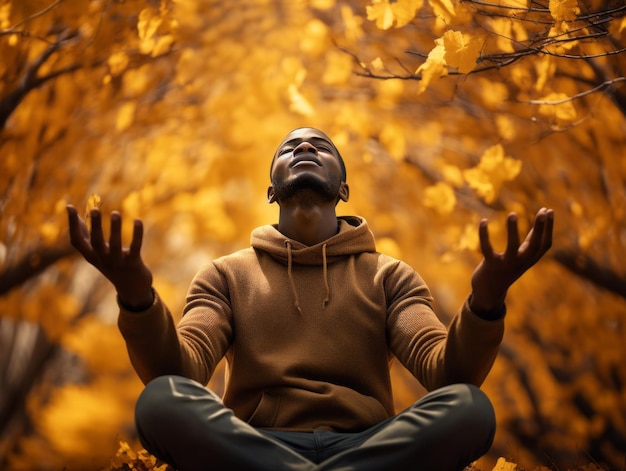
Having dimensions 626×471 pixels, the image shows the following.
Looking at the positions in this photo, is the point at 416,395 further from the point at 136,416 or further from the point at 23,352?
the point at 136,416

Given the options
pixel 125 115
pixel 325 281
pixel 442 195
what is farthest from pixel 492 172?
pixel 125 115

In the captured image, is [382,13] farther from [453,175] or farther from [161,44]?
[453,175]

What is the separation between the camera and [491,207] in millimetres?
5074

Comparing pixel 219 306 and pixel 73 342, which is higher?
pixel 219 306

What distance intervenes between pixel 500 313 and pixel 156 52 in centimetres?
277

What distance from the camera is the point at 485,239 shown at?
217 centimetres

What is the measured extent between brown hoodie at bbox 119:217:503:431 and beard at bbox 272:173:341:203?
0.14m

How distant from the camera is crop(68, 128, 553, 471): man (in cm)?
223

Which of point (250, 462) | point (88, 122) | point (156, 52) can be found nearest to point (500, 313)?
point (250, 462)

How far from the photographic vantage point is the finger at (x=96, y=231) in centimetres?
212

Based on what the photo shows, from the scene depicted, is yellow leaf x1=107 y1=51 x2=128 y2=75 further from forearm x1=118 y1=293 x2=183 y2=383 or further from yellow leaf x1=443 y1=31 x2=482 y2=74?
forearm x1=118 y1=293 x2=183 y2=383

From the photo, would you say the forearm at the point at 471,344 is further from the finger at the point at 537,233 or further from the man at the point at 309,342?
the finger at the point at 537,233

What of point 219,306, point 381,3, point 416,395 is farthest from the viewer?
point 416,395

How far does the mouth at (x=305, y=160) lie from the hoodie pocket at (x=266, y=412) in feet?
2.58
